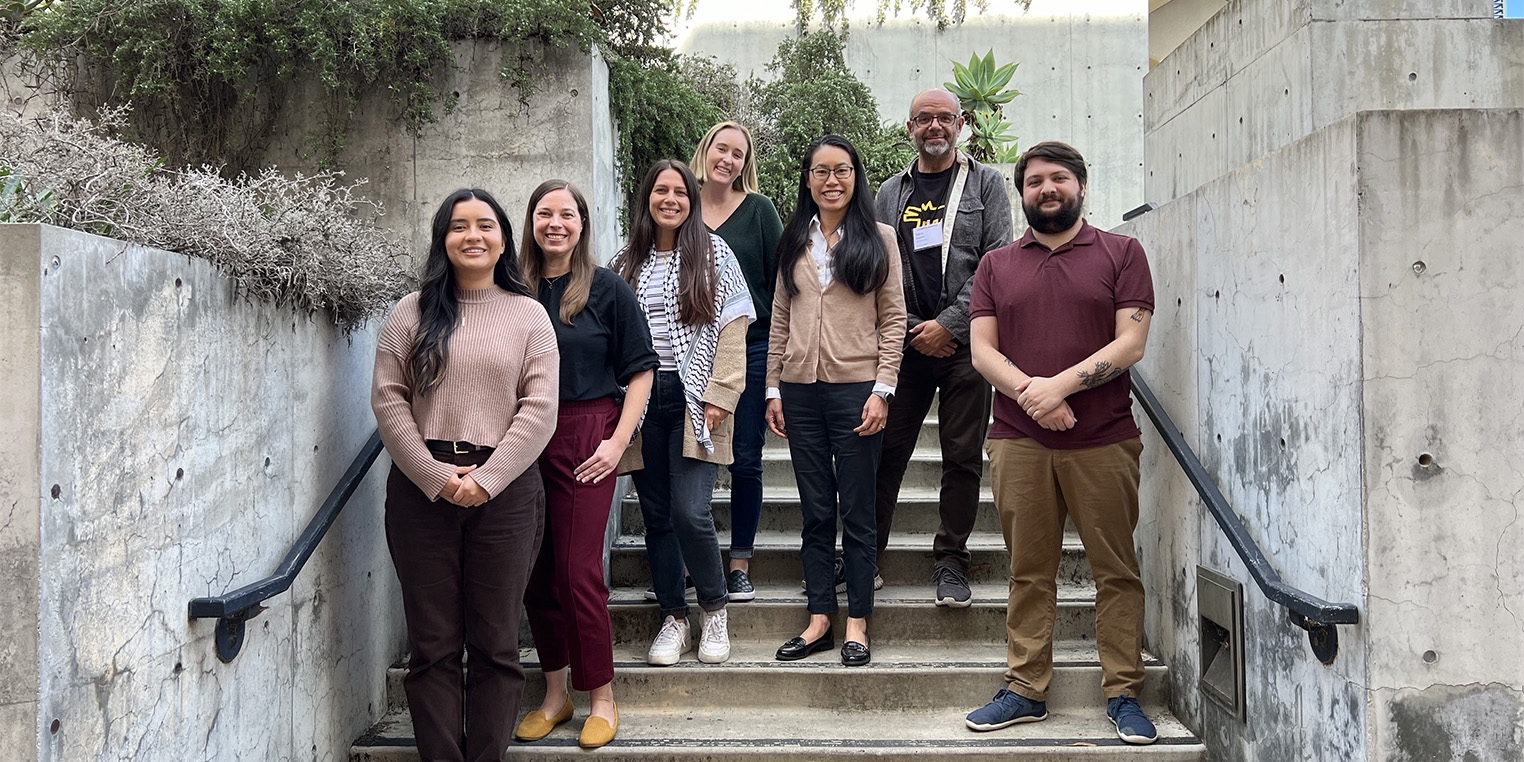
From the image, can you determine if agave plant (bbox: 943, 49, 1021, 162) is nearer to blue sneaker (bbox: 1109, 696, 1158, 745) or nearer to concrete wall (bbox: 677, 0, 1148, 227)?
concrete wall (bbox: 677, 0, 1148, 227)

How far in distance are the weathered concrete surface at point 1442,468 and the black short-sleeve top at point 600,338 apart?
1.90m

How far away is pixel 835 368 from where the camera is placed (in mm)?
3352

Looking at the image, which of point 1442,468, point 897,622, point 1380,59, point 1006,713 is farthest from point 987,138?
point 1442,468

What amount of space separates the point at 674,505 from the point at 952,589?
42.9 inches

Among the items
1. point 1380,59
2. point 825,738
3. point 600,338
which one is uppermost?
point 1380,59

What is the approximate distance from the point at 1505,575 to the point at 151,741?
2.88 m

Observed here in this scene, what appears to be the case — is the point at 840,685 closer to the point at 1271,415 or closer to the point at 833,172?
the point at 1271,415

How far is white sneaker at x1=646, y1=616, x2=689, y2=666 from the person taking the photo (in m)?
3.43

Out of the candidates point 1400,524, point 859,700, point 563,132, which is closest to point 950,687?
point 859,700

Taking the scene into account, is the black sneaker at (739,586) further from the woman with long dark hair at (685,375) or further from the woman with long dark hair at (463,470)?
the woman with long dark hair at (463,470)

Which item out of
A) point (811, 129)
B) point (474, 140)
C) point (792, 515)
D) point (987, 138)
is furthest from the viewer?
point (987, 138)

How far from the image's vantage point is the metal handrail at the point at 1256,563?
2.25 meters

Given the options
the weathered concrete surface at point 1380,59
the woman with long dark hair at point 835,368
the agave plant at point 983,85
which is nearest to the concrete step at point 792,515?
the woman with long dark hair at point 835,368

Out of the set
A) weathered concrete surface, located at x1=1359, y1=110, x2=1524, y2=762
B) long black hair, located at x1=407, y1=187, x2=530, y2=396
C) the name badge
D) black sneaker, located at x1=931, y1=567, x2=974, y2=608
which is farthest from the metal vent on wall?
long black hair, located at x1=407, y1=187, x2=530, y2=396
